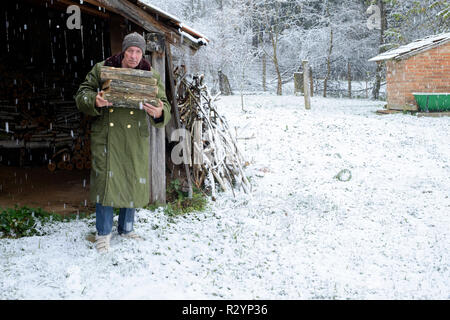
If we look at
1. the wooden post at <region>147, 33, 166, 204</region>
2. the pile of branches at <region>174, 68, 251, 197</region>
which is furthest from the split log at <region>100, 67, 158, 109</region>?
the pile of branches at <region>174, 68, 251, 197</region>

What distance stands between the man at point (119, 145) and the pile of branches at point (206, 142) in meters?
2.04

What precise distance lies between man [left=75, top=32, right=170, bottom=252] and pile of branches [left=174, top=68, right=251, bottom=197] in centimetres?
204

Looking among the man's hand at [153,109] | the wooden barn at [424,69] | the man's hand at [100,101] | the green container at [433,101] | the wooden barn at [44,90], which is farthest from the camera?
the wooden barn at [424,69]

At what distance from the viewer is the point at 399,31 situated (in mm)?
23766

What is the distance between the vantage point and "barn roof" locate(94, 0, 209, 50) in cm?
465

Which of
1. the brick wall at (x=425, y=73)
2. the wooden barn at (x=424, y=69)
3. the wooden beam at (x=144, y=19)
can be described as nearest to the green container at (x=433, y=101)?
the wooden barn at (x=424, y=69)

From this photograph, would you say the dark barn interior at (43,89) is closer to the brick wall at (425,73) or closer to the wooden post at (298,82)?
the brick wall at (425,73)

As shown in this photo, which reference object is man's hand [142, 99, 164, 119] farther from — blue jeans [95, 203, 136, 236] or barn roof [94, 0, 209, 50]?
barn roof [94, 0, 209, 50]

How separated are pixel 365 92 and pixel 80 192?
24.9 meters

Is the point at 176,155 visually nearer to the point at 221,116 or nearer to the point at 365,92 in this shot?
the point at 221,116

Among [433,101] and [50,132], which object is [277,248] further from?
[433,101]

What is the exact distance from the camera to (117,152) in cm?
385

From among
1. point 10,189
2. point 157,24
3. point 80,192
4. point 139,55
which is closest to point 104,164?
point 139,55

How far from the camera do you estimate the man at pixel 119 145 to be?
12.4ft
